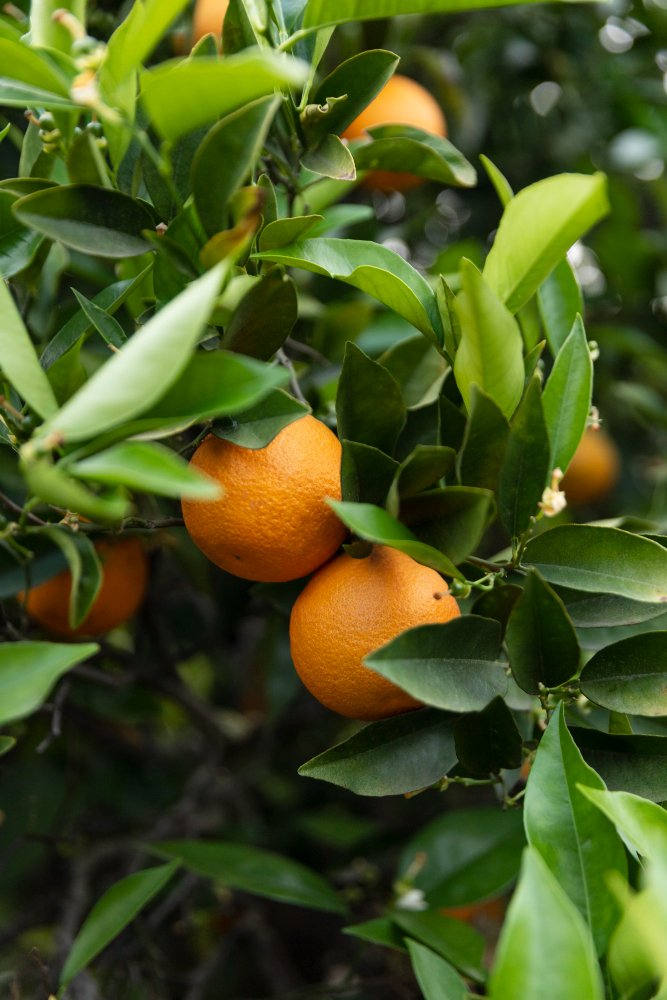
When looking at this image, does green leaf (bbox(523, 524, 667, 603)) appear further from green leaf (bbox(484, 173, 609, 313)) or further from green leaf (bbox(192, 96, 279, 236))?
green leaf (bbox(192, 96, 279, 236))

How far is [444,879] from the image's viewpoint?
1.31m

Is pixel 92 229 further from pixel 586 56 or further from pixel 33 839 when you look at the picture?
pixel 586 56

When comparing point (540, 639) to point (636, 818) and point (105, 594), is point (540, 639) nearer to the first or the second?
point (636, 818)

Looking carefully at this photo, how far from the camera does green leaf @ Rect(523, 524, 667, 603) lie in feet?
2.48

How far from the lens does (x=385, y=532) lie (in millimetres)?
696

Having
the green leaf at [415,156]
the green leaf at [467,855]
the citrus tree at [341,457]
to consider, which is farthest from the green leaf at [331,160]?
the green leaf at [467,855]

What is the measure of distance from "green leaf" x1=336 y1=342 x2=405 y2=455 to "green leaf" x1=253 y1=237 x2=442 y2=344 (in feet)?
0.21

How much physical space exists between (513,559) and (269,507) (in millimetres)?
236

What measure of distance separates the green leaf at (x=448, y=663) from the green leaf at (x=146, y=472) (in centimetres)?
20

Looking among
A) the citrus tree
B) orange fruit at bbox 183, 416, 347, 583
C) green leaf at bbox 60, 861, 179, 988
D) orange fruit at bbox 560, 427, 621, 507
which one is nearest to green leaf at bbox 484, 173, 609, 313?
the citrus tree

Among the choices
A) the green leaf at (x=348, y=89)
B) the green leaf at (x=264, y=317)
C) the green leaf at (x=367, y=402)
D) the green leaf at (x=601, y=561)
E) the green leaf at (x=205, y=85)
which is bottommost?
the green leaf at (x=601, y=561)

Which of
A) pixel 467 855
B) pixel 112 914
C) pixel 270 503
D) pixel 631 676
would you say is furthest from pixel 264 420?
pixel 467 855

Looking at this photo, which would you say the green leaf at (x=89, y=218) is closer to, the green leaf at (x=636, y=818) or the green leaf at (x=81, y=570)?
the green leaf at (x=81, y=570)

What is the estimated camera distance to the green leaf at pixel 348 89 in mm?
863
